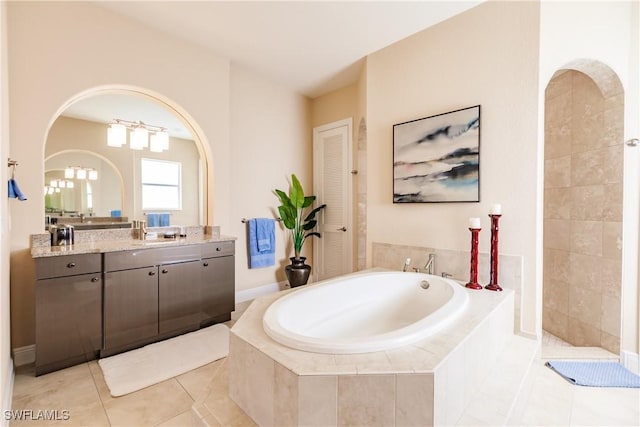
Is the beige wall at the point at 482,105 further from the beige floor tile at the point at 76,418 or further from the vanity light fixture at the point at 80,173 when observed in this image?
the vanity light fixture at the point at 80,173

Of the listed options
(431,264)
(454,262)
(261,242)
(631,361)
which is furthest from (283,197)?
(631,361)

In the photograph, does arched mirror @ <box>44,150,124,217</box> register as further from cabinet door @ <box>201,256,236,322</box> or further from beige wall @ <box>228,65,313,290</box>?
beige wall @ <box>228,65,313,290</box>

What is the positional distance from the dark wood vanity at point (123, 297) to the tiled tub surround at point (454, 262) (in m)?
1.59

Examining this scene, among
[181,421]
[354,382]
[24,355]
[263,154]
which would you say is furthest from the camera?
[263,154]

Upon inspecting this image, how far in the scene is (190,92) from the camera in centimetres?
292

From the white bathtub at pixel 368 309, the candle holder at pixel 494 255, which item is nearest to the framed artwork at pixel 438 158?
the candle holder at pixel 494 255

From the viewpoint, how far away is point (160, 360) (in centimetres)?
215

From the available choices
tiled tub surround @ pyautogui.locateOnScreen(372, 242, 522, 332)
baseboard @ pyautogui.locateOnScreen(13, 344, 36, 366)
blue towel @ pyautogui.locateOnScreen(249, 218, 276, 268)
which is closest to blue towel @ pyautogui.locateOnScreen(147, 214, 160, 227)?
blue towel @ pyautogui.locateOnScreen(249, 218, 276, 268)

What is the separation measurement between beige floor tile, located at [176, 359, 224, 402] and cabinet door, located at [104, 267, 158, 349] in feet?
2.03

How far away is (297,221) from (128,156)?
2044 mm

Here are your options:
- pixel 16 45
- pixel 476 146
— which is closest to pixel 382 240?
pixel 476 146

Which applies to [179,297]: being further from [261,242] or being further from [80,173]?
[80,173]

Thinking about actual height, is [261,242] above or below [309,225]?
below

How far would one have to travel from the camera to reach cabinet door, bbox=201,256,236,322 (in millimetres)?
A: 2705
